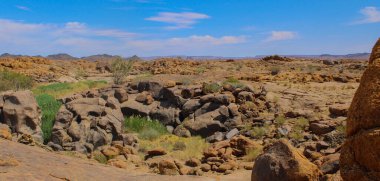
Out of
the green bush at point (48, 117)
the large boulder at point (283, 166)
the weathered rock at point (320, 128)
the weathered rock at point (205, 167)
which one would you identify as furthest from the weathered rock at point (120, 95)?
the large boulder at point (283, 166)

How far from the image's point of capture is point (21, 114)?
44.3ft

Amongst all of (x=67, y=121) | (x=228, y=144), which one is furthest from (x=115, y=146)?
(x=228, y=144)

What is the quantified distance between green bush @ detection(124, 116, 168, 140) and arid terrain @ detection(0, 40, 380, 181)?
0.15 feet

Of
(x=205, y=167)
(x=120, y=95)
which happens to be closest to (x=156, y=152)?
(x=205, y=167)

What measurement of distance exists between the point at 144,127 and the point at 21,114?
5.42 meters

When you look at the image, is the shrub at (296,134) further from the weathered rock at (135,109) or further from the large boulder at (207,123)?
the weathered rock at (135,109)

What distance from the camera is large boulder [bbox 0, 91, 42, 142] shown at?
13.4 m

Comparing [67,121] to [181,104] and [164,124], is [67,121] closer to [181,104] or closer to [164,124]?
[164,124]

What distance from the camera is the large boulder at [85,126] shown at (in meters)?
13.8

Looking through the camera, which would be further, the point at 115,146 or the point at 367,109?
the point at 115,146

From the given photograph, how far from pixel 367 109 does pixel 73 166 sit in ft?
17.3

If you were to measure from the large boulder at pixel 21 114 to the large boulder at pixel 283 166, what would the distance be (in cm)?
834

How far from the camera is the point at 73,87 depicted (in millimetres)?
29484

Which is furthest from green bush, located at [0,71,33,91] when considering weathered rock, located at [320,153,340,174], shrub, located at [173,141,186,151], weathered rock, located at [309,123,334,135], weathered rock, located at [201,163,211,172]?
weathered rock, located at [320,153,340,174]
